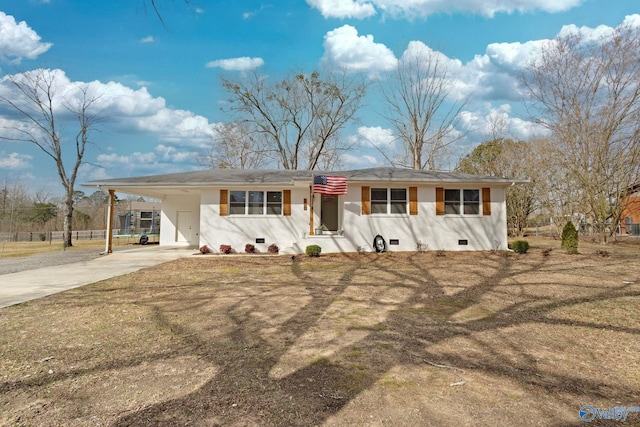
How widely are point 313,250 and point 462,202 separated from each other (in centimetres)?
644

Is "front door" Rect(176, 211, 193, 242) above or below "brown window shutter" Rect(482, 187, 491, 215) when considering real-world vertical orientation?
below

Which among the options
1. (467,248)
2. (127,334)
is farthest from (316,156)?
(127,334)

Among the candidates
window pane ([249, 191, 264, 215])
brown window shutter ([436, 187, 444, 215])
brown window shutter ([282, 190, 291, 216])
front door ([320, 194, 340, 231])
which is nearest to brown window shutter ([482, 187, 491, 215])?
brown window shutter ([436, 187, 444, 215])

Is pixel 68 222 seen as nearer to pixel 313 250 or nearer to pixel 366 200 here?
pixel 313 250

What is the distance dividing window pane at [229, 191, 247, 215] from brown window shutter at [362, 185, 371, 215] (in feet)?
15.8

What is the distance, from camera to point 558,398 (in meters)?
2.41

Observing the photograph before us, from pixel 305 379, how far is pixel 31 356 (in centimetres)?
288

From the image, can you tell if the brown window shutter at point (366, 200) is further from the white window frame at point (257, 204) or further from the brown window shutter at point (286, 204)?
the white window frame at point (257, 204)

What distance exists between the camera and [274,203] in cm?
1310

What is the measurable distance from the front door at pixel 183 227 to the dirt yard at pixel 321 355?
9.68 meters

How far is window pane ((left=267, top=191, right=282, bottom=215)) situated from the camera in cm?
1308

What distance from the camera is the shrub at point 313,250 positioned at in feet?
37.8

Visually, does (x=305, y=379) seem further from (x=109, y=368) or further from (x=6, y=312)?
(x=6, y=312)

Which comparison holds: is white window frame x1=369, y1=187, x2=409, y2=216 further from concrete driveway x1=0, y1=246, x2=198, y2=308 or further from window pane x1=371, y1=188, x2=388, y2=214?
concrete driveway x1=0, y1=246, x2=198, y2=308
